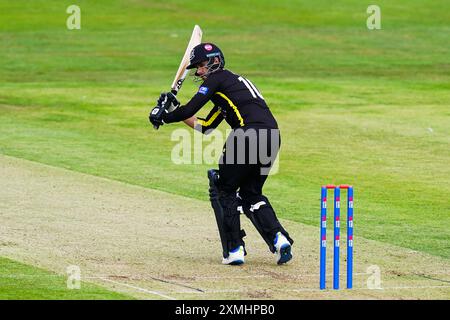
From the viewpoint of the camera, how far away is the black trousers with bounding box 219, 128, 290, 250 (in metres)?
11.6

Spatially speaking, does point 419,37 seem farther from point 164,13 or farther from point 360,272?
point 360,272

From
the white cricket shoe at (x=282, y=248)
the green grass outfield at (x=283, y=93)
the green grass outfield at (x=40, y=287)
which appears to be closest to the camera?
the green grass outfield at (x=40, y=287)

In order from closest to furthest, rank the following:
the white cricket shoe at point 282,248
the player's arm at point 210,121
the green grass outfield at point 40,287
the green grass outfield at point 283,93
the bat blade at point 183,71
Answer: the green grass outfield at point 40,287
the white cricket shoe at point 282,248
the player's arm at point 210,121
the bat blade at point 183,71
the green grass outfield at point 283,93

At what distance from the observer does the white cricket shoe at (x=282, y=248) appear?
11570 millimetres

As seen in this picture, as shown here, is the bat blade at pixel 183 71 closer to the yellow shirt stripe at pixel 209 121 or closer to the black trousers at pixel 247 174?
the yellow shirt stripe at pixel 209 121

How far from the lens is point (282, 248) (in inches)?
456

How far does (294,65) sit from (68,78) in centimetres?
679

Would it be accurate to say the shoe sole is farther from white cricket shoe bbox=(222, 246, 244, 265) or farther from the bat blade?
the bat blade

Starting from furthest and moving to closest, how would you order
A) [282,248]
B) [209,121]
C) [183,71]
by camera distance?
[183,71] < [209,121] < [282,248]

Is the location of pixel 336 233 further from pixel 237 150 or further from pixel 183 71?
pixel 183 71

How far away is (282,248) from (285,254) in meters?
0.09

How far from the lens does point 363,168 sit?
61.7 ft

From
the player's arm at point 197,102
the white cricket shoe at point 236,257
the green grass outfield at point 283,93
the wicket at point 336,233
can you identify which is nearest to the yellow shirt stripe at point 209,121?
the player's arm at point 197,102

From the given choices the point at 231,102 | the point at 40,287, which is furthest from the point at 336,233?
the point at 40,287
